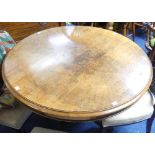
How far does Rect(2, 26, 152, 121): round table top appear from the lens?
3.73ft

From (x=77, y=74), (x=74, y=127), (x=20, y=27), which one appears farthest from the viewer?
(x=20, y=27)

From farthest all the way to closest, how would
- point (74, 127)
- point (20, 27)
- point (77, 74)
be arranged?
point (20, 27), point (74, 127), point (77, 74)

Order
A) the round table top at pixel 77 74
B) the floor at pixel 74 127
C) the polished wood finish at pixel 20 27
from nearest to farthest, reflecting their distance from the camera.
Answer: the round table top at pixel 77 74 < the floor at pixel 74 127 < the polished wood finish at pixel 20 27

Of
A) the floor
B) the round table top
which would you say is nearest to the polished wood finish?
the round table top

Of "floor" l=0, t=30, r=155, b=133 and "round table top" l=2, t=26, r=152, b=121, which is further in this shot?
"floor" l=0, t=30, r=155, b=133

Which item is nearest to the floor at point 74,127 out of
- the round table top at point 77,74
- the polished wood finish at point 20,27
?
the round table top at point 77,74

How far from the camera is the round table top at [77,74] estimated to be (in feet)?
3.73

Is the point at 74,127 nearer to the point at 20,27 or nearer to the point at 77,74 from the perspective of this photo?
the point at 77,74

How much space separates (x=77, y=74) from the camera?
1.35 metres

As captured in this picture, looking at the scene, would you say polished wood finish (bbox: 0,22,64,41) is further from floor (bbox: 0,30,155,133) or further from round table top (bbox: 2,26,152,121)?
floor (bbox: 0,30,155,133)

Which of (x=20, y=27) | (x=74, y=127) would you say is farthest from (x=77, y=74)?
(x=20, y=27)

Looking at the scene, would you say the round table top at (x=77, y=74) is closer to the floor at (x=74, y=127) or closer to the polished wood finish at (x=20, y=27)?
the floor at (x=74, y=127)
